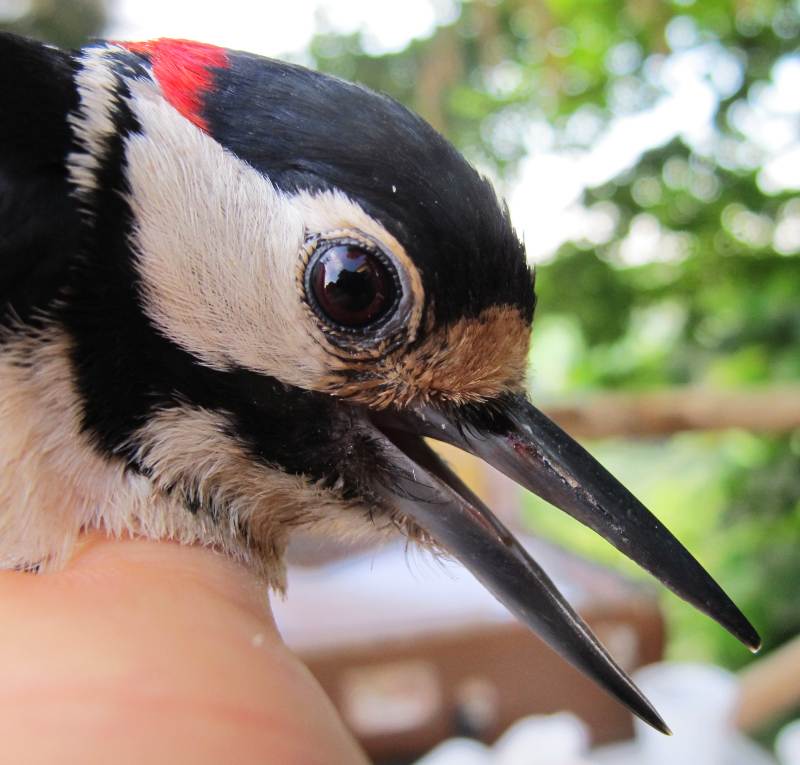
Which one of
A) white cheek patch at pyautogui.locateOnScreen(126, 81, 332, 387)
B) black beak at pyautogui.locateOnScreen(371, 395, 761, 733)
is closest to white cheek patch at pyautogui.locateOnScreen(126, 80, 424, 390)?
white cheek patch at pyautogui.locateOnScreen(126, 81, 332, 387)

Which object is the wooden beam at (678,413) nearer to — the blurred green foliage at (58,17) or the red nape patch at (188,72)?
the red nape patch at (188,72)

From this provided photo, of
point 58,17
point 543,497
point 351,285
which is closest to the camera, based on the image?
point 351,285

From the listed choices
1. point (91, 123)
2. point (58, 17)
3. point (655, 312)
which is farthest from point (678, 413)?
point (58, 17)

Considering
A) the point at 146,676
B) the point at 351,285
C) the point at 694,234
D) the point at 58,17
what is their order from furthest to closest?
the point at 58,17, the point at 694,234, the point at 351,285, the point at 146,676

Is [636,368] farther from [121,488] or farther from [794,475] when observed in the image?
[121,488]

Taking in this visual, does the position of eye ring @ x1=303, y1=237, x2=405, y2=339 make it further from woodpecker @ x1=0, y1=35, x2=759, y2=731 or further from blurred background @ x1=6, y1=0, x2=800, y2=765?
blurred background @ x1=6, y1=0, x2=800, y2=765

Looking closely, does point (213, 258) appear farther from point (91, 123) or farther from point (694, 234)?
point (694, 234)

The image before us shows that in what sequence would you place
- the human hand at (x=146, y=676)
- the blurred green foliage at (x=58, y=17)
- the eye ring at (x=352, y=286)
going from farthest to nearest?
1. the blurred green foliage at (x=58, y=17)
2. the eye ring at (x=352, y=286)
3. the human hand at (x=146, y=676)

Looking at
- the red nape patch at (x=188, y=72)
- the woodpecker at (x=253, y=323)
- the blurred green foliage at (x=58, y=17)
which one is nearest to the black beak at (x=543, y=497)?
the woodpecker at (x=253, y=323)

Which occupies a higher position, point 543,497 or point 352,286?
point 352,286
